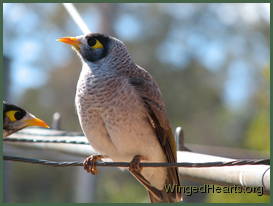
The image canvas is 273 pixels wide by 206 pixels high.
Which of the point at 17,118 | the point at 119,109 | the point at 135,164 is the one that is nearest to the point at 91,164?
the point at 135,164

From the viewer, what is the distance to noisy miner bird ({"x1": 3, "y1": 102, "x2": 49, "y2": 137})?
10.8 feet

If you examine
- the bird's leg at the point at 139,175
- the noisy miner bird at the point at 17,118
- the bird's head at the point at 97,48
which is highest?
the bird's head at the point at 97,48

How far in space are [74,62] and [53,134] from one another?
15.7 metres

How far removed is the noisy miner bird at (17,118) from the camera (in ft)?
10.8

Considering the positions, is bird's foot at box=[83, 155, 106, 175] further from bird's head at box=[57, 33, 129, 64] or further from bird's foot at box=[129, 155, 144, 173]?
bird's head at box=[57, 33, 129, 64]

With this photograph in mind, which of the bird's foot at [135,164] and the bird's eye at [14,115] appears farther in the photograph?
the bird's eye at [14,115]

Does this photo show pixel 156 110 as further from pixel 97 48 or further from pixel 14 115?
pixel 14 115

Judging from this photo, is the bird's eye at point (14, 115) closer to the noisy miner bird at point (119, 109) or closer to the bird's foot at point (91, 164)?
the noisy miner bird at point (119, 109)

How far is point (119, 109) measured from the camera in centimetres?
318

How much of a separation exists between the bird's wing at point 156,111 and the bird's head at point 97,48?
0.54ft

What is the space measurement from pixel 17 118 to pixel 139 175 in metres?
0.73

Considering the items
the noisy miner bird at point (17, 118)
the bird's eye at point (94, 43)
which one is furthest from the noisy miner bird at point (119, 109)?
the noisy miner bird at point (17, 118)

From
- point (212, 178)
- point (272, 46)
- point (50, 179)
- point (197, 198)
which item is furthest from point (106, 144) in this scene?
point (50, 179)

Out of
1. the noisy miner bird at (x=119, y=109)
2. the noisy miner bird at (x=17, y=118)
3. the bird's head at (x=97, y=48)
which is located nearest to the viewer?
the noisy miner bird at (x=119, y=109)
